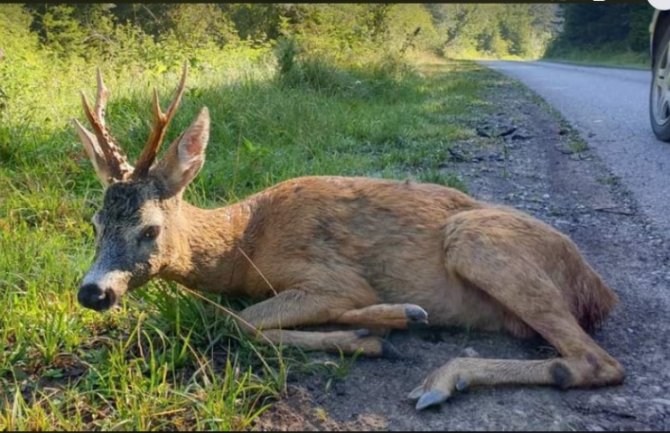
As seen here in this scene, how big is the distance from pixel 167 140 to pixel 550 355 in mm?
4543

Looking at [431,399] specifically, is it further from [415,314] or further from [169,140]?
[169,140]

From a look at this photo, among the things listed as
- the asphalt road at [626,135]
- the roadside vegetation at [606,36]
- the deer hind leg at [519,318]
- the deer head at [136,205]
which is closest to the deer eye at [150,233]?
the deer head at [136,205]

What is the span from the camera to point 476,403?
3061 mm

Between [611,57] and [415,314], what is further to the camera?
[611,57]

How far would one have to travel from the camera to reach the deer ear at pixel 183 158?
12.3 feet

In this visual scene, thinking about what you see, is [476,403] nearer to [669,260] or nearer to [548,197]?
[669,260]

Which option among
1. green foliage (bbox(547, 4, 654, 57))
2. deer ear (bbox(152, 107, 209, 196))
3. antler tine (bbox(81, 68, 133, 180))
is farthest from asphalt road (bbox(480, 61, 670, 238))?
green foliage (bbox(547, 4, 654, 57))

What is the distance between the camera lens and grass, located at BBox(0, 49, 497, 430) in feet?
9.87

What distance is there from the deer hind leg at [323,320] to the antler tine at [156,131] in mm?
854

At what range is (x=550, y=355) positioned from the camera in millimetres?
3496

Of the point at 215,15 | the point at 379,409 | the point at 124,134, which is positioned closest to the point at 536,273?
the point at 379,409

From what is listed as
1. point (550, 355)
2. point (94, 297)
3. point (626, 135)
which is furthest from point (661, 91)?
point (94, 297)

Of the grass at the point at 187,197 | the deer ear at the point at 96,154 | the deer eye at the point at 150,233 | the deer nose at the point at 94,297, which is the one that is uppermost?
the deer ear at the point at 96,154

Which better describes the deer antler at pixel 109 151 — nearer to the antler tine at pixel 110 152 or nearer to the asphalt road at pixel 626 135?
the antler tine at pixel 110 152
